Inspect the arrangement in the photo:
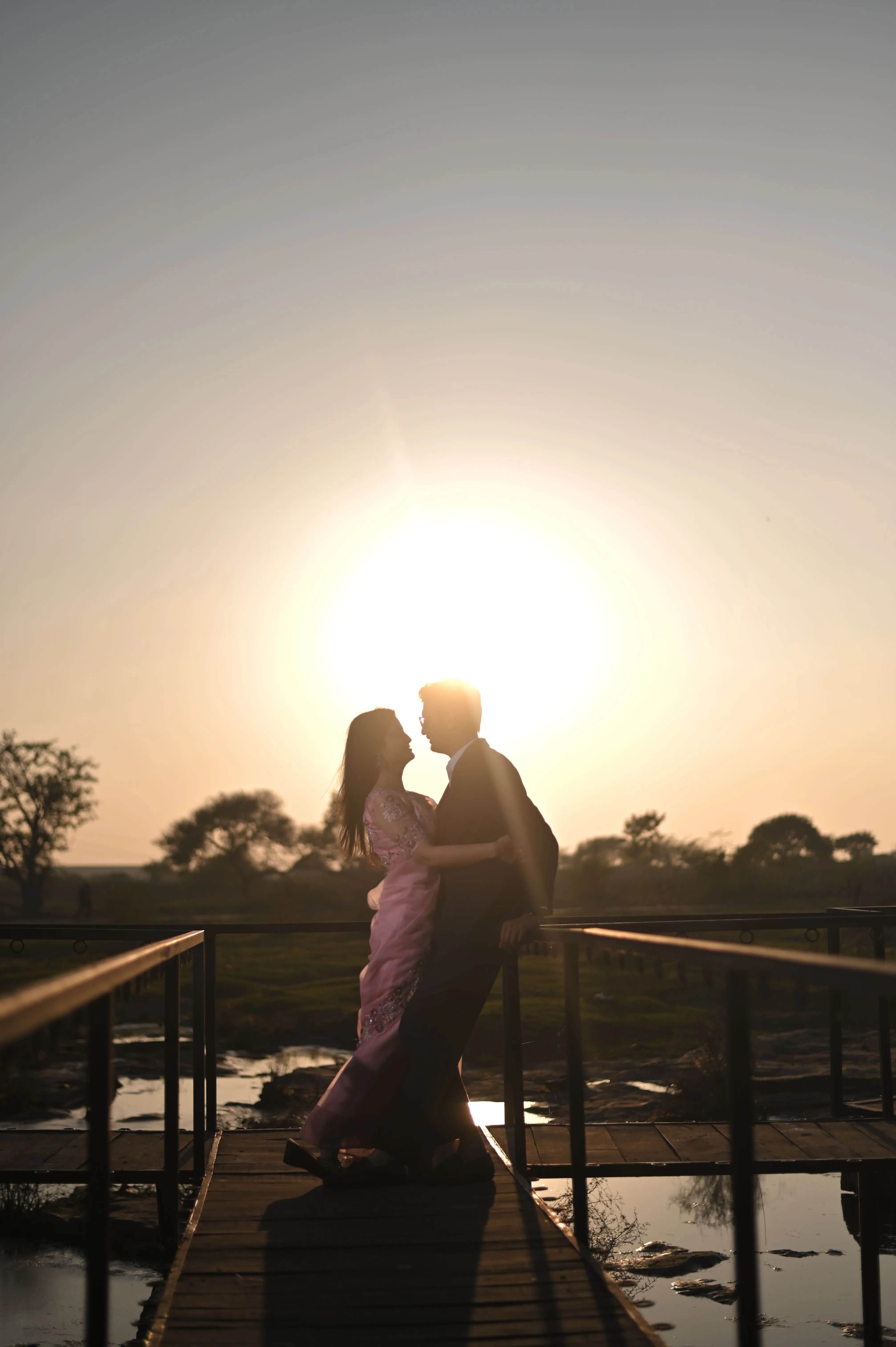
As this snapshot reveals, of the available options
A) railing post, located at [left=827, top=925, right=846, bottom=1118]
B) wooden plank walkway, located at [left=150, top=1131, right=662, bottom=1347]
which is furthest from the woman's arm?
railing post, located at [left=827, top=925, right=846, bottom=1118]

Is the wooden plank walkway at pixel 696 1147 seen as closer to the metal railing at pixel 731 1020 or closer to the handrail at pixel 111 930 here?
the metal railing at pixel 731 1020

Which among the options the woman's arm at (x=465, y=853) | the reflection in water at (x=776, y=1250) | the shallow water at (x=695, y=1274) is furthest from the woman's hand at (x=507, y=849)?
the reflection in water at (x=776, y=1250)

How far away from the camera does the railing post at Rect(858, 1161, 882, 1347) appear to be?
19.9ft

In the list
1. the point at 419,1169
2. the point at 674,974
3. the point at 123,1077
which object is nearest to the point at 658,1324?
the point at 419,1169

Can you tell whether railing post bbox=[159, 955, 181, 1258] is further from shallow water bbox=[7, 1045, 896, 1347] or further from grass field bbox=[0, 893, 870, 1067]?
grass field bbox=[0, 893, 870, 1067]

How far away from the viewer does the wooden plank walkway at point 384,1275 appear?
118 inches

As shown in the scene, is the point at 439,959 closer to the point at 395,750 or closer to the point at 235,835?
the point at 395,750

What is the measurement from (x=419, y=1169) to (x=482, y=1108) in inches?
373

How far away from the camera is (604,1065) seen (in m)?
16.3

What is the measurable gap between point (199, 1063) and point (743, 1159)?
3.76m

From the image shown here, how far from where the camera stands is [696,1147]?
5.87 meters

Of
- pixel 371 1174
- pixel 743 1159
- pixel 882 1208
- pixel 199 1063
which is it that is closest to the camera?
pixel 743 1159

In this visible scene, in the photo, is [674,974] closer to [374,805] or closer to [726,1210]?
[726,1210]

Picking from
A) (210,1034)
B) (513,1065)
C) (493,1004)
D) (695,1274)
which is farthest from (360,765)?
(493,1004)
